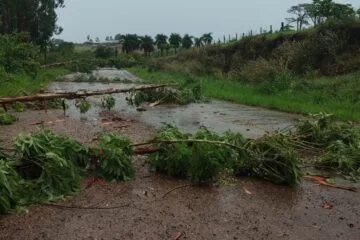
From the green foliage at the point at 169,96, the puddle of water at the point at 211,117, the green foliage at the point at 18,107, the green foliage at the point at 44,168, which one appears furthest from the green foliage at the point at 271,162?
the green foliage at the point at 169,96

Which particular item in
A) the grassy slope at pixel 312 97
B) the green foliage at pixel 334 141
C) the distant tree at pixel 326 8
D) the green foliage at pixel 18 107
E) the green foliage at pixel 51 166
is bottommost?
the grassy slope at pixel 312 97

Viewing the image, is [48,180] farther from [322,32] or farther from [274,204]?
[322,32]

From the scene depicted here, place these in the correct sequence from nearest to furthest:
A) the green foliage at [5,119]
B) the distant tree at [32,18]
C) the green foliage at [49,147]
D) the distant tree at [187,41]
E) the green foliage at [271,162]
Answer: the green foliage at [49,147], the green foliage at [271,162], the green foliage at [5,119], the distant tree at [32,18], the distant tree at [187,41]

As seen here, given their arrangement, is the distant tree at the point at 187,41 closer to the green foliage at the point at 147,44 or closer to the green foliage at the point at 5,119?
the green foliage at the point at 147,44

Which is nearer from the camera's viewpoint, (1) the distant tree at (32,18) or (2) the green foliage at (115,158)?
(2) the green foliage at (115,158)

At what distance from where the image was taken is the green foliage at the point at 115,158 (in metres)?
6.62

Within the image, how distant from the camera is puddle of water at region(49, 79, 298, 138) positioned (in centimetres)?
1196

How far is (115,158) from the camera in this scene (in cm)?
662

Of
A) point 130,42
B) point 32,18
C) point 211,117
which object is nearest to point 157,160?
point 211,117

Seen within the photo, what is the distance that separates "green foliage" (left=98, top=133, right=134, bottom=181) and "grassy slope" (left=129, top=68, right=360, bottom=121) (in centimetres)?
778

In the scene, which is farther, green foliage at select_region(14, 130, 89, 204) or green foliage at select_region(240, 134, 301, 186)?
green foliage at select_region(240, 134, 301, 186)

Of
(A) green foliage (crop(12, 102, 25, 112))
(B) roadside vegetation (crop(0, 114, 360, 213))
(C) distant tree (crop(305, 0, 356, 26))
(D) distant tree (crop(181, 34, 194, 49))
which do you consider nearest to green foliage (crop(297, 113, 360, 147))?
(B) roadside vegetation (crop(0, 114, 360, 213))

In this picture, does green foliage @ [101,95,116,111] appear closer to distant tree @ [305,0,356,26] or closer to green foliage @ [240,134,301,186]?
green foliage @ [240,134,301,186]

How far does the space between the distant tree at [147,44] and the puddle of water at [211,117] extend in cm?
7420
